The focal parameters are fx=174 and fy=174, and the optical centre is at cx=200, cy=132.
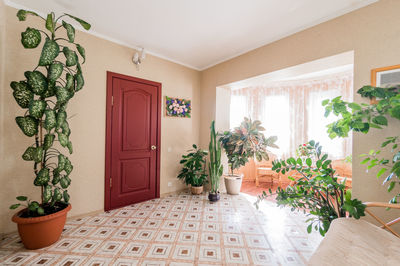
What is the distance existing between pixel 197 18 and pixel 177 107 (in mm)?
1667

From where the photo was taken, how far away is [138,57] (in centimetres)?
292

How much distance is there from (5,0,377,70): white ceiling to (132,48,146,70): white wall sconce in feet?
0.41

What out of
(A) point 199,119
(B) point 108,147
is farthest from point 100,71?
(A) point 199,119

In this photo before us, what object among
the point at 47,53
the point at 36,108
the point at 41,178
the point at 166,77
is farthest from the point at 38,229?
the point at 166,77

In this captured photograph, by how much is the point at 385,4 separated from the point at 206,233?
124 inches

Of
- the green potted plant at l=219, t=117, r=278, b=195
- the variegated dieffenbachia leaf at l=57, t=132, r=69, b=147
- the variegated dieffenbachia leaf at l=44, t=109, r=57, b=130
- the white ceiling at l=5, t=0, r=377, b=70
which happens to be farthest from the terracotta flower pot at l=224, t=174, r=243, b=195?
the variegated dieffenbachia leaf at l=44, t=109, r=57, b=130

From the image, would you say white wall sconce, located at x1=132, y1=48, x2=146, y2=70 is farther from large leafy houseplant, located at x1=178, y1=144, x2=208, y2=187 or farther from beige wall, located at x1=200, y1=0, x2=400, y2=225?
beige wall, located at x1=200, y1=0, x2=400, y2=225

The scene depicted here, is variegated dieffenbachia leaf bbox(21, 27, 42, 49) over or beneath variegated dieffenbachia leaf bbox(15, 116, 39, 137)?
over

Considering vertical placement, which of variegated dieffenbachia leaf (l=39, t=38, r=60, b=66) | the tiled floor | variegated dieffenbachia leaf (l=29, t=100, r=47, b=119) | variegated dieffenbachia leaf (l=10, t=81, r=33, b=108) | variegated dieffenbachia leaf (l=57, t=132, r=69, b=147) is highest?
variegated dieffenbachia leaf (l=39, t=38, r=60, b=66)

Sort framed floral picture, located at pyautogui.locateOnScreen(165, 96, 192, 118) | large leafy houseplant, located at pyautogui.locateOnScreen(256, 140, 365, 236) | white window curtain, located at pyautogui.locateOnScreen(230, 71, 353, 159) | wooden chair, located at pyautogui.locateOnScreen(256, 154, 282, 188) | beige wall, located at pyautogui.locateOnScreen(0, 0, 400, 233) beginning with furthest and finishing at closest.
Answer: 1. wooden chair, located at pyautogui.locateOnScreen(256, 154, 282, 188)
2. white window curtain, located at pyautogui.locateOnScreen(230, 71, 353, 159)
3. framed floral picture, located at pyautogui.locateOnScreen(165, 96, 192, 118)
4. beige wall, located at pyautogui.locateOnScreen(0, 0, 400, 233)
5. large leafy houseplant, located at pyautogui.locateOnScreen(256, 140, 365, 236)

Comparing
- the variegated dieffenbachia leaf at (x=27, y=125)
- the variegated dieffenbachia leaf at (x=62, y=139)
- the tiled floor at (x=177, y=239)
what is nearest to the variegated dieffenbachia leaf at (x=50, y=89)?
the variegated dieffenbachia leaf at (x=27, y=125)

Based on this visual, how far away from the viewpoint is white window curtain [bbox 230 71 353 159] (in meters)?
4.08

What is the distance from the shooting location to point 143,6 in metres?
2.03

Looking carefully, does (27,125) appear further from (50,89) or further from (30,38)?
(30,38)
